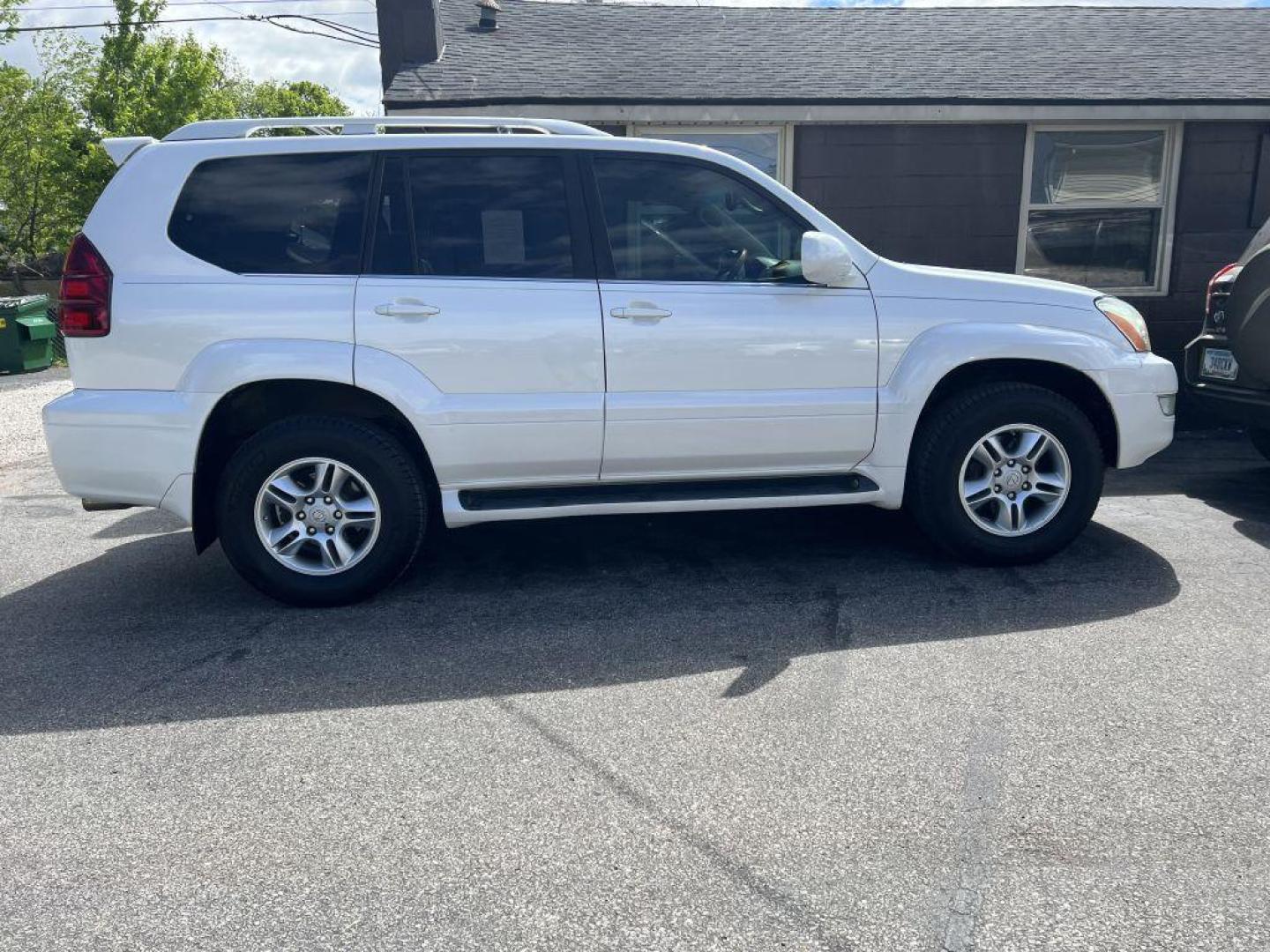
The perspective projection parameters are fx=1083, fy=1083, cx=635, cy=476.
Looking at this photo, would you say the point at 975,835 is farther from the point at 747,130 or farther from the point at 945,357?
the point at 747,130

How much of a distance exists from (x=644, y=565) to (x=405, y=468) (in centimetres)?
132

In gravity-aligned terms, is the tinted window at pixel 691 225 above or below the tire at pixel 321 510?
above

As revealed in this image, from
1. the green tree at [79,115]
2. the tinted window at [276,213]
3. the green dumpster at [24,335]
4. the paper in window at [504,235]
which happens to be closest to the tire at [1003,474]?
the paper in window at [504,235]

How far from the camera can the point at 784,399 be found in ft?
15.9

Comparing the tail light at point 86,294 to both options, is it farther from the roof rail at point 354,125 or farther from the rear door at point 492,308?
the rear door at point 492,308

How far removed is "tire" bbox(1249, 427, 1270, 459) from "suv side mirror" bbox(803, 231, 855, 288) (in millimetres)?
3778

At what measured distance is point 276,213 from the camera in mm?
4652

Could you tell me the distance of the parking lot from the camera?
2.59 m

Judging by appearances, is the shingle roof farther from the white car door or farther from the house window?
the white car door

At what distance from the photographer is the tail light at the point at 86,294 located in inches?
176

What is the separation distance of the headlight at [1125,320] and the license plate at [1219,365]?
1436mm

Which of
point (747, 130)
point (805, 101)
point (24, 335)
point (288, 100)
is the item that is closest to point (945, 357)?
point (805, 101)

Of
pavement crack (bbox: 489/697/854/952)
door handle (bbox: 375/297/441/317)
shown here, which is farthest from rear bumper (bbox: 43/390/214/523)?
pavement crack (bbox: 489/697/854/952)

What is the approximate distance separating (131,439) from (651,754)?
2.63 meters
